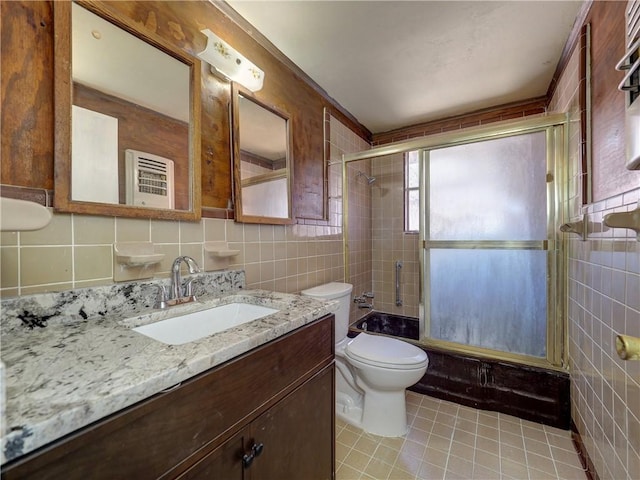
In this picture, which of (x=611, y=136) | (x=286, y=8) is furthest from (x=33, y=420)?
(x=611, y=136)

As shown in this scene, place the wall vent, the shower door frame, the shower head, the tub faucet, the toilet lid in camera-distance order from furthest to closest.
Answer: the shower head
the tub faucet
the shower door frame
the toilet lid
the wall vent

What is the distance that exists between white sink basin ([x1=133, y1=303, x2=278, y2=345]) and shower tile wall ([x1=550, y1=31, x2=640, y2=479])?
1.24m

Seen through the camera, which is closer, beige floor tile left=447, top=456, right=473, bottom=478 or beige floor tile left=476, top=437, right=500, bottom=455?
beige floor tile left=447, top=456, right=473, bottom=478

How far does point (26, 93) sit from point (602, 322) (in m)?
2.17

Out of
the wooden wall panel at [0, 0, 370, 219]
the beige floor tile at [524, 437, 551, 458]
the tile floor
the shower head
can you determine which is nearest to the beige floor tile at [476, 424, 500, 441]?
the tile floor

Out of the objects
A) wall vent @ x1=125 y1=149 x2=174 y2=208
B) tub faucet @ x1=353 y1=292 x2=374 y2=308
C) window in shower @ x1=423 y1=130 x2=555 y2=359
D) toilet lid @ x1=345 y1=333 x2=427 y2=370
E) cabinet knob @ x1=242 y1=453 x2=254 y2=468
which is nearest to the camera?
cabinet knob @ x1=242 y1=453 x2=254 y2=468

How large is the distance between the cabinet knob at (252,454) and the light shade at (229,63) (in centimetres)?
150

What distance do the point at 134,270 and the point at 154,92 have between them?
2.32ft

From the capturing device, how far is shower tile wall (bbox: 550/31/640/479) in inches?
35.5

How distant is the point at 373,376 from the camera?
1.58 m

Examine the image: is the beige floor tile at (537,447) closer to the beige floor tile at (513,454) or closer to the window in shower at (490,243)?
the beige floor tile at (513,454)

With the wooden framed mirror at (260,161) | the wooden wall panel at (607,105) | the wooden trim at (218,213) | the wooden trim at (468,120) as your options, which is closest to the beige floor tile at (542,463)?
the wooden wall panel at (607,105)

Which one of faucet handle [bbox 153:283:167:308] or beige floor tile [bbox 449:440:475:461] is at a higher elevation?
faucet handle [bbox 153:283:167:308]

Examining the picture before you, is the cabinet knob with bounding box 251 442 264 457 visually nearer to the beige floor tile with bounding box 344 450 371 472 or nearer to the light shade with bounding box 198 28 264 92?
the beige floor tile with bounding box 344 450 371 472
